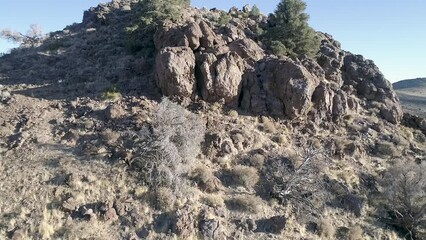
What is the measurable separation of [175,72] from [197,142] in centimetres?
580

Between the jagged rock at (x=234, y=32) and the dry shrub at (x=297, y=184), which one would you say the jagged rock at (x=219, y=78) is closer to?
the jagged rock at (x=234, y=32)

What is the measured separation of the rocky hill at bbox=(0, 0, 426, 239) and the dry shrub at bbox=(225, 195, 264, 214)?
3.0 inches

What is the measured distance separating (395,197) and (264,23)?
21.2 m

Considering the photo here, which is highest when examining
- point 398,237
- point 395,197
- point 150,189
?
point 150,189

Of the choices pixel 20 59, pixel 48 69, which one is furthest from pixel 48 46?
pixel 48 69

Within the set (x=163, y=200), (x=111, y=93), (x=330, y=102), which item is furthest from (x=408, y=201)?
(x=111, y=93)

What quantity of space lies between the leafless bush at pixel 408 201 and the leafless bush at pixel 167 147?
12.1 m

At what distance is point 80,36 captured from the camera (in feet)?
132

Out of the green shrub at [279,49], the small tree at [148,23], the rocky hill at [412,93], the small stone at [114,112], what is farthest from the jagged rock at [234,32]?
the rocky hill at [412,93]

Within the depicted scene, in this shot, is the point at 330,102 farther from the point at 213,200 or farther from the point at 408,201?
the point at 213,200

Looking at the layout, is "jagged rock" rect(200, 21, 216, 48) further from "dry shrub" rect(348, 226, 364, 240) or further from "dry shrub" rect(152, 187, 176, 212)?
"dry shrub" rect(348, 226, 364, 240)

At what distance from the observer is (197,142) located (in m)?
23.7

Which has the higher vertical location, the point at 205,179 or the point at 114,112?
the point at 114,112

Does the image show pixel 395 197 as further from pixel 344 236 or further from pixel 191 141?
pixel 191 141
